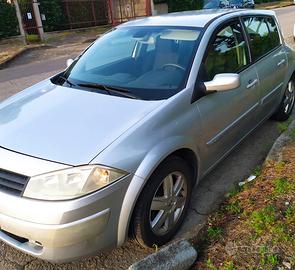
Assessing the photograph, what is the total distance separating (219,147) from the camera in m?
3.39

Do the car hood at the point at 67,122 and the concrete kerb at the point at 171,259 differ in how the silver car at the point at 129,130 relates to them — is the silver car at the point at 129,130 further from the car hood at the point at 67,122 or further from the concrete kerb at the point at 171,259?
the concrete kerb at the point at 171,259

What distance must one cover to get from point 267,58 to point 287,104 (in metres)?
1.08

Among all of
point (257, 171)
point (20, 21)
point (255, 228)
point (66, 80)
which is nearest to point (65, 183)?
point (255, 228)

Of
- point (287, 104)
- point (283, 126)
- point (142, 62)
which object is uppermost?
point (142, 62)

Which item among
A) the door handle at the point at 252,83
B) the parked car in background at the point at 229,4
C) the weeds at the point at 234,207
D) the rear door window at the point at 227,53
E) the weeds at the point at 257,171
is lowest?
the parked car in background at the point at 229,4

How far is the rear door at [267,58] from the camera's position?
13.4 feet

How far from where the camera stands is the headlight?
7.34 ft

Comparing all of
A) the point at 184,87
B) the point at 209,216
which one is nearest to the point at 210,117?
the point at 184,87

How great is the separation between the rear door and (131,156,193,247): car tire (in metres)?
1.70

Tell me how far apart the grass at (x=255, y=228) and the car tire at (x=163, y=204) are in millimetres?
259

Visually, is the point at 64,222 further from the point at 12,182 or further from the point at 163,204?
the point at 163,204

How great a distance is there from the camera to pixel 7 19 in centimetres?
1617

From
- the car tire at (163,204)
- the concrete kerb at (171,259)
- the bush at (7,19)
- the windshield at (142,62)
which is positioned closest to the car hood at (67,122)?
the windshield at (142,62)

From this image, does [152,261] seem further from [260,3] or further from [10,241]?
[260,3]
